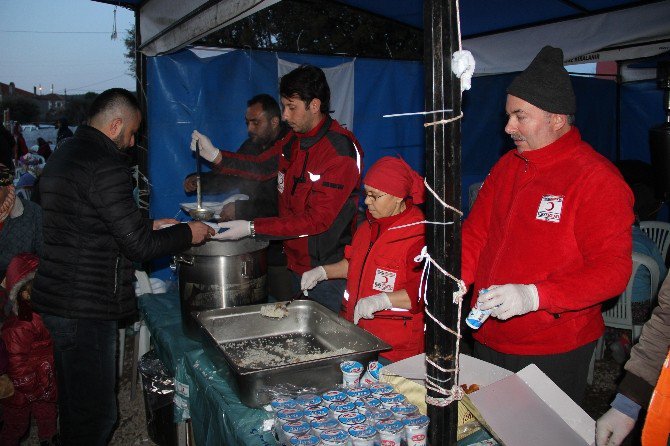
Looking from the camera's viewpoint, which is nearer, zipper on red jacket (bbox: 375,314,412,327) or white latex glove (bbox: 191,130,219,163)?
zipper on red jacket (bbox: 375,314,412,327)

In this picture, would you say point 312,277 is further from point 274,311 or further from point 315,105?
point 315,105

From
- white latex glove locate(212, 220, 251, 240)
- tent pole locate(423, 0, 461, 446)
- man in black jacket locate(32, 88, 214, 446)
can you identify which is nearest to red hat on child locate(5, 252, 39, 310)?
man in black jacket locate(32, 88, 214, 446)

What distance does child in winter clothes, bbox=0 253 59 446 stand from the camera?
2990 millimetres

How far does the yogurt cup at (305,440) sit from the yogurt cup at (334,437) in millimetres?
17

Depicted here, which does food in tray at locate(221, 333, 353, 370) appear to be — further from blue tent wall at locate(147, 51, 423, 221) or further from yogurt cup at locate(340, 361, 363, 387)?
blue tent wall at locate(147, 51, 423, 221)

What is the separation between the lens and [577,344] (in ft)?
6.29

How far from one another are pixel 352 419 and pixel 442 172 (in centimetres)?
75

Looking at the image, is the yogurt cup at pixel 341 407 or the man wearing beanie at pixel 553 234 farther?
the man wearing beanie at pixel 553 234

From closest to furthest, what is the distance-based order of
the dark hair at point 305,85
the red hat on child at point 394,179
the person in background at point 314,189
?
the red hat on child at point 394,179
the person in background at point 314,189
the dark hair at point 305,85

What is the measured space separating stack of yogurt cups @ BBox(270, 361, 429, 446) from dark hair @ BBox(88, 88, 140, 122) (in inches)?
69.4

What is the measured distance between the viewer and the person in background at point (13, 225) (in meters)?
3.20

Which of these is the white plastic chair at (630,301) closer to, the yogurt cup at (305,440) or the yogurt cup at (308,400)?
the yogurt cup at (308,400)

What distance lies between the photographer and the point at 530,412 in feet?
5.11

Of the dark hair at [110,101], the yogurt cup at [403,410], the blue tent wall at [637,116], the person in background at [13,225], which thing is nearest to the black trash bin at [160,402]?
the person in background at [13,225]
